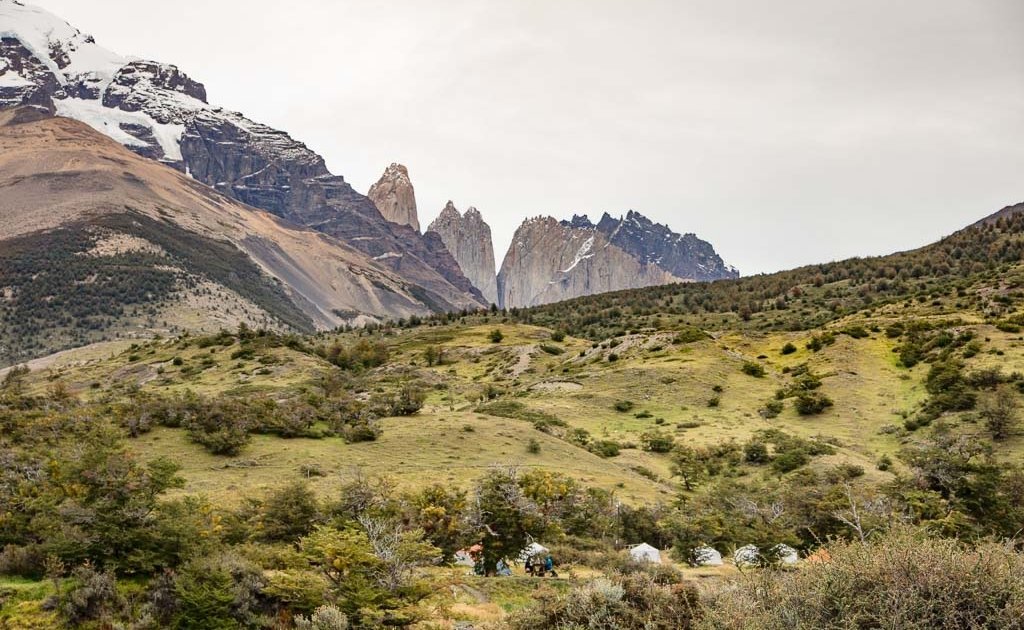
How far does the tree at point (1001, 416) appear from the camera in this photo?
35.6 metres

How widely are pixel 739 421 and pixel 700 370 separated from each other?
10797mm

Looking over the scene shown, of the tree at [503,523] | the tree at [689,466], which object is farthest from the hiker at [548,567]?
the tree at [689,466]

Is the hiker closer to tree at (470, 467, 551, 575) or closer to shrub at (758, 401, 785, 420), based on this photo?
tree at (470, 467, 551, 575)

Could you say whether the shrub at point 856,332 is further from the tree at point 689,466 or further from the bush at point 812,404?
the tree at point 689,466

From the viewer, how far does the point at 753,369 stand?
58312 millimetres

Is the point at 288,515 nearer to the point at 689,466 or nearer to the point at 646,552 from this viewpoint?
the point at 646,552

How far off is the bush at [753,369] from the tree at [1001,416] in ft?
68.3

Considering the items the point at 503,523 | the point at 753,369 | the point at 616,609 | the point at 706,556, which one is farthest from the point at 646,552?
the point at 753,369

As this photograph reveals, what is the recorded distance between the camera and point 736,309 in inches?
3863

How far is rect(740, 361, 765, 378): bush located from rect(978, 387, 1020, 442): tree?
20807mm

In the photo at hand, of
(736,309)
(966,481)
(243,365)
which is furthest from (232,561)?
(736,309)

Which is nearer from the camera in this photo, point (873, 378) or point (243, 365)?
point (873, 378)

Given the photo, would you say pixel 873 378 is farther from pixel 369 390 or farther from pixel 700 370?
pixel 369 390

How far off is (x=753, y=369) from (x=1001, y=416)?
2311cm
